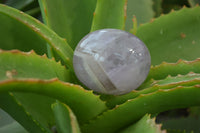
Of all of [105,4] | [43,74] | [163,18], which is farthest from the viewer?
[163,18]

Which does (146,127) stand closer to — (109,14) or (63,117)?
(63,117)

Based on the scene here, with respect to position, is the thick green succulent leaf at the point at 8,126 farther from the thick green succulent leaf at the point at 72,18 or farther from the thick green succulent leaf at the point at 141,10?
the thick green succulent leaf at the point at 141,10

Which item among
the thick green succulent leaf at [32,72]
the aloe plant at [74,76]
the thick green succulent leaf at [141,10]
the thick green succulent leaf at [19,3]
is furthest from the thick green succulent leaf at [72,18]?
the thick green succulent leaf at [19,3]

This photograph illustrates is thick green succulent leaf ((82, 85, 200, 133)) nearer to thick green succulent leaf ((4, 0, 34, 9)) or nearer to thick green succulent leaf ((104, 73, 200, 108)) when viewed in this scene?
thick green succulent leaf ((104, 73, 200, 108))

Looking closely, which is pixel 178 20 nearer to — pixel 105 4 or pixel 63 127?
pixel 105 4

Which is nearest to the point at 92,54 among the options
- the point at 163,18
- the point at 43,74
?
the point at 43,74

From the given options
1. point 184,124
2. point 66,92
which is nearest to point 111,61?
point 66,92
